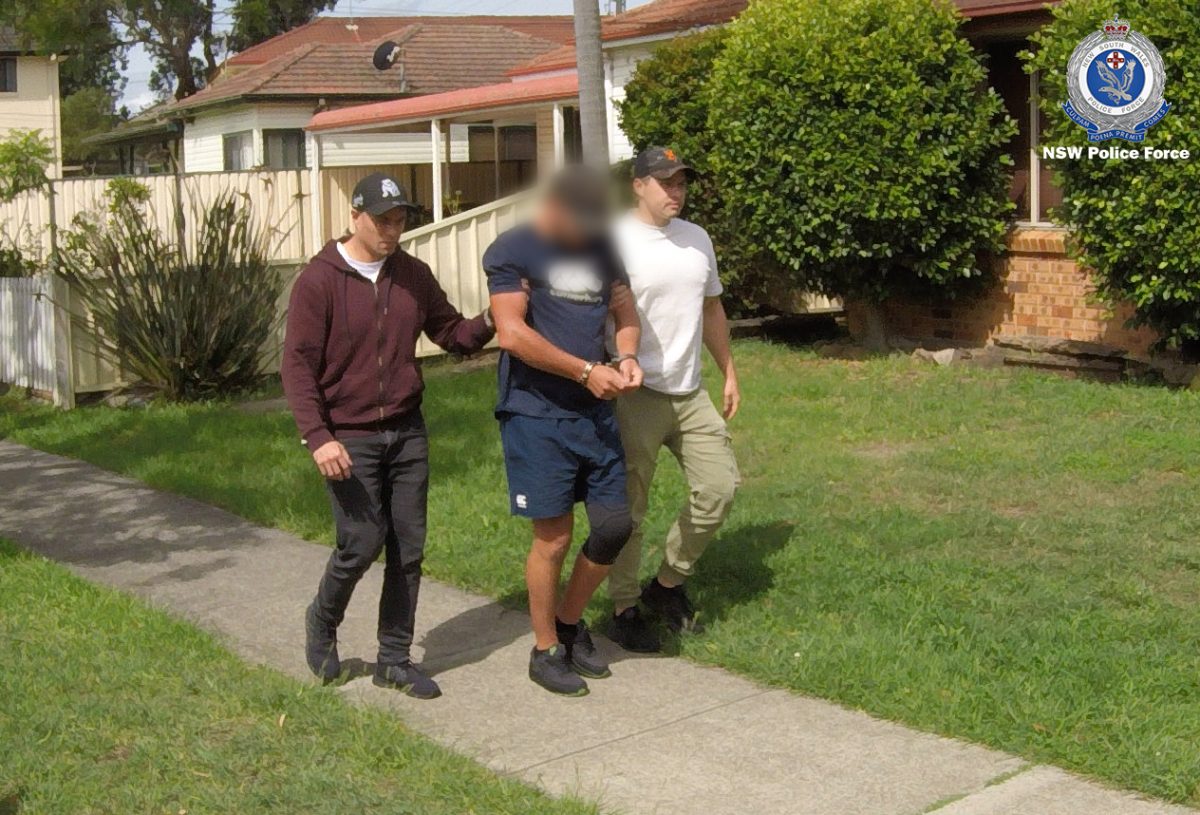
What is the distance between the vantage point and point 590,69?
11492mm

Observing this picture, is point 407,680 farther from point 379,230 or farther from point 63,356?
point 63,356

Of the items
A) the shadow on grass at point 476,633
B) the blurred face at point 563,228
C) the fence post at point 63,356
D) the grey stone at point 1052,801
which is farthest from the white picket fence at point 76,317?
the grey stone at point 1052,801

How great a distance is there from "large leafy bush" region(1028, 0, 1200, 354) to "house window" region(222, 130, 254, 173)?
22.2 m

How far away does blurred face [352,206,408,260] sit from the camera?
5476 millimetres

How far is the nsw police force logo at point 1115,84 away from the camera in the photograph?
33.6 feet

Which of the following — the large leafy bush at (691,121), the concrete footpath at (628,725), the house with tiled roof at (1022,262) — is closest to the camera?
the concrete footpath at (628,725)

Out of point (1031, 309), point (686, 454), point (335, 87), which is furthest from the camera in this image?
point (335, 87)

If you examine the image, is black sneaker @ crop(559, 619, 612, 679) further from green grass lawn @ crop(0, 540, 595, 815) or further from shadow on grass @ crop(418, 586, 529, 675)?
green grass lawn @ crop(0, 540, 595, 815)

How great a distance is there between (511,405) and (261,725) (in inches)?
54.4

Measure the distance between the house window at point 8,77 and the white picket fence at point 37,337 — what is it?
36163 millimetres

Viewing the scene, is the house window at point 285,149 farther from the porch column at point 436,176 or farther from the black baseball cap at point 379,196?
the black baseball cap at point 379,196

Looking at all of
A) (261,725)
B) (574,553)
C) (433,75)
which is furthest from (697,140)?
(433,75)

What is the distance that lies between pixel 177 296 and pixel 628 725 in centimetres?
851

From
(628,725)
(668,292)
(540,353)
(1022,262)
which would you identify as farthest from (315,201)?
(628,725)
